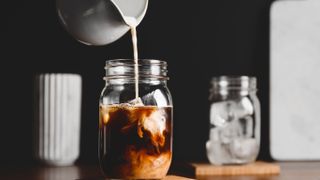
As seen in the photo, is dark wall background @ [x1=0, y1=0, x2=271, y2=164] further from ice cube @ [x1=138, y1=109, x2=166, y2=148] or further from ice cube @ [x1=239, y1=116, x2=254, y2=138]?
ice cube @ [x1=138, y1=109, x2=166, y2=148]

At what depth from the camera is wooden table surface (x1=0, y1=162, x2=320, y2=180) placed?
1.15 m

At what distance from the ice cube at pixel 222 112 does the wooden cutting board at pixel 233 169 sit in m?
0.12

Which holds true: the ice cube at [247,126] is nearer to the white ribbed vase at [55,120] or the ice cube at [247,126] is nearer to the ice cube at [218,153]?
the ice cube at [218,153]

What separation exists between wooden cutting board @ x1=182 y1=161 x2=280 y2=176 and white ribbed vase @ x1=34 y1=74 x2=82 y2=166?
314 mm

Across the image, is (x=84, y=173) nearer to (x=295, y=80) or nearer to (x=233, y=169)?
(x=233, y=169)

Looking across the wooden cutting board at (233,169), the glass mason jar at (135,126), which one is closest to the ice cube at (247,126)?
the wooden cutting board at (233,169)

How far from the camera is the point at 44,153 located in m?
1.33

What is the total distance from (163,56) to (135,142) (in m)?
0.53

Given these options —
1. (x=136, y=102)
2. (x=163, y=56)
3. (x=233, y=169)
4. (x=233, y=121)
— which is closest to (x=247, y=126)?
(x=233, y=121)

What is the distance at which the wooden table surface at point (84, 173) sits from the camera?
115 centimetres

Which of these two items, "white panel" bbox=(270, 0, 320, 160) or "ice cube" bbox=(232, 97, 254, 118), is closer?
"ice cube" bbox=(232, 97, 254, 118)

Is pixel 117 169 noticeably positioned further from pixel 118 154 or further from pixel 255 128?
pixel 255 128

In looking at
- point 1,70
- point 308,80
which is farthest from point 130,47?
point 308,80

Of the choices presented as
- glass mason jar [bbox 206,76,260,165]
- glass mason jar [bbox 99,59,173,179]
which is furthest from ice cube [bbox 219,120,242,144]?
glass mason jar [bbox 99,59,173,179]
